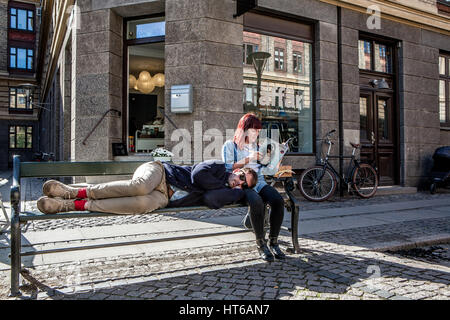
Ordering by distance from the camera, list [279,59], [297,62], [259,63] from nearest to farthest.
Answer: [259,63] → [279,59] → [297,62]

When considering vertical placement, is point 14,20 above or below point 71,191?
above

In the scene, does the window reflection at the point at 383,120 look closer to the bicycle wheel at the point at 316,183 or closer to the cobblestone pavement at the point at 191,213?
the cobblestone pavement at the point at 191,213

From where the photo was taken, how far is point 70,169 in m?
3.83

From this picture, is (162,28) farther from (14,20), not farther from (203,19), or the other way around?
(14,20)

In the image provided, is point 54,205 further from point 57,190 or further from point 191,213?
point 191,213

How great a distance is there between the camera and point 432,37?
11.4 m

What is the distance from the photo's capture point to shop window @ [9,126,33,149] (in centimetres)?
3216

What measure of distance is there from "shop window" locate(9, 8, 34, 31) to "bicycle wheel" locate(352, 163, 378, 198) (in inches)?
1380

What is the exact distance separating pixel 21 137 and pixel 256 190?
33779 mm

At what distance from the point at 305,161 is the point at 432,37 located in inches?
252

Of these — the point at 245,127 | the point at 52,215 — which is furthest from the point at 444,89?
the point at 52,215

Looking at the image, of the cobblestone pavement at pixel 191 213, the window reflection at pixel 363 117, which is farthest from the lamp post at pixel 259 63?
the window reflection at pixel 363 117

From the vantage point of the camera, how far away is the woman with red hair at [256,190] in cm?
391

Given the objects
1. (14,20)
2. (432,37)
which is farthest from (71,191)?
(14,20)
